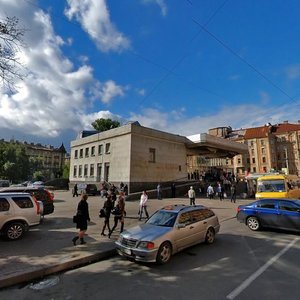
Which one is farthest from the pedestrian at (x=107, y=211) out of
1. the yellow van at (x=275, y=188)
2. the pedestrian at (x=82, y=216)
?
the yellow van at (x=275, y=188)

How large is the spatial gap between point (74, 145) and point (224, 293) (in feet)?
148

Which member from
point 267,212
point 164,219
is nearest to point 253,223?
point 267,212

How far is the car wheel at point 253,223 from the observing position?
1258 centimetres

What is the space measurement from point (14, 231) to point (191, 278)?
7.53 m

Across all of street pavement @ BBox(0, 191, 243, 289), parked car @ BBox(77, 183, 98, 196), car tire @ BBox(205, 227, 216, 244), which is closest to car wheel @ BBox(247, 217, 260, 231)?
car tire @ BBox(205, 227, 216, 244)

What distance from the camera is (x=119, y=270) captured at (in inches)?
288

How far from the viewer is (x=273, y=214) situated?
479 inches

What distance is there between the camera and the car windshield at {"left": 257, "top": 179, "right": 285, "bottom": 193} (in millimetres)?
19391

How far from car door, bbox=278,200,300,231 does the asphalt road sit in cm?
242

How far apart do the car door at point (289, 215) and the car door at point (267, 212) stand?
0.83 feet

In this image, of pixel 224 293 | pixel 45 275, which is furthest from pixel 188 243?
pixel 45 275

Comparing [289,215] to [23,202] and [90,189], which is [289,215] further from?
[90,189]

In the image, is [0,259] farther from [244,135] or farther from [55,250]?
[244,135]

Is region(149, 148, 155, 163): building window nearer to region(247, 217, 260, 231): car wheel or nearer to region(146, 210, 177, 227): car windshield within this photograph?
region(247, 217, 260, 231): car wheel
